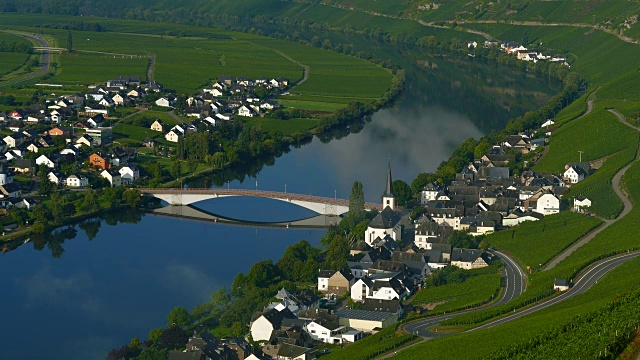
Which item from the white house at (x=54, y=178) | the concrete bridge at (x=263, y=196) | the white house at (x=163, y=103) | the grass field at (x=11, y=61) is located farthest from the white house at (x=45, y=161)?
the grass field at (x=11, y=61)

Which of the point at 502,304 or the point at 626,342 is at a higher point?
the point at 626,342

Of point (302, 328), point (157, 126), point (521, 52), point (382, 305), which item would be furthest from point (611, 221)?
point (521, 52)

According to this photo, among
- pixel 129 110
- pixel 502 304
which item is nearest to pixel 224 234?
pixel 502 304

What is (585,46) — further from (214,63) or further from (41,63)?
(41,63)

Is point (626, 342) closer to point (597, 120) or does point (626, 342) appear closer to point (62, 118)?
point (597, 120)

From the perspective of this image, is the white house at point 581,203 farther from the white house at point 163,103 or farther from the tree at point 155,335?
the white house at point 163,103

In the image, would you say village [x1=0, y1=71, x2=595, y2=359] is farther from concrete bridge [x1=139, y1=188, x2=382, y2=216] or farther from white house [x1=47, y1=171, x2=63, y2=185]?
concrete bridge [x1=139, y1=188, x2=382, y2=216]
